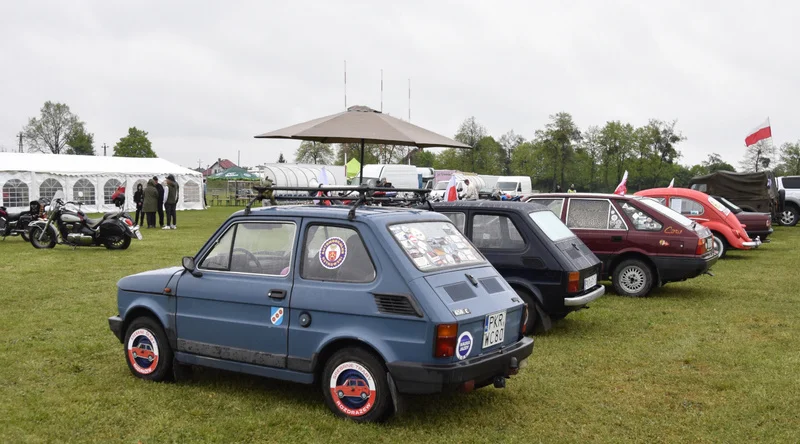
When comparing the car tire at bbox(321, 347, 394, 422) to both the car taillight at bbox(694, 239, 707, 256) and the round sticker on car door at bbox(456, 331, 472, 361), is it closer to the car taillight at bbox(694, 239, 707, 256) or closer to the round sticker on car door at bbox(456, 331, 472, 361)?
the round sticker on car door at bbox(456, 331, 472, 361)

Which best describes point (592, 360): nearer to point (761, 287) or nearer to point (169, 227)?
point (761, 287)

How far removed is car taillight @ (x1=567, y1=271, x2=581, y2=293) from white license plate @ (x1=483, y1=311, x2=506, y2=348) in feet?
9.36

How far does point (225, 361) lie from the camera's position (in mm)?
5793

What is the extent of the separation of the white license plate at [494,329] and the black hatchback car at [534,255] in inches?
107

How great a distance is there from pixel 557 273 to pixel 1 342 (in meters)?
6.05

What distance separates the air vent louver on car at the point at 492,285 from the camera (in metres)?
5.60

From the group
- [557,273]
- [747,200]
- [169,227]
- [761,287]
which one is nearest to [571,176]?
[747,200]

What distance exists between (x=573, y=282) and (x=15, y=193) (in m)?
29.2

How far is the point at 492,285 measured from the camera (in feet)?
18.7

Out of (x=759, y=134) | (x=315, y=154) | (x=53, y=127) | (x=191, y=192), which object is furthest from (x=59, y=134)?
(x=759, y=134)

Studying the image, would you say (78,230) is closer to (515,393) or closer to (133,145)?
(515,393)

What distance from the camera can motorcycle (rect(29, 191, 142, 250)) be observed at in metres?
17.7

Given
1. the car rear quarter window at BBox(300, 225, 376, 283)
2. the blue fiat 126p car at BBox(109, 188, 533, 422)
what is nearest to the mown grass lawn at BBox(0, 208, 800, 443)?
the blue fiat 126p car at BBox(109, 188, 533, 422)

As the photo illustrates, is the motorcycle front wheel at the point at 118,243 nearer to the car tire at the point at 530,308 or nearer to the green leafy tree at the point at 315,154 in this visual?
the car tire at the point at 530,308
